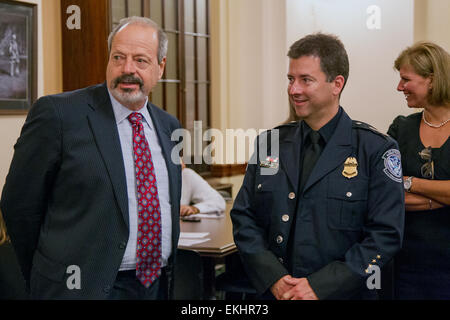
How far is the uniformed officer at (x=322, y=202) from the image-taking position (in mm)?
1849

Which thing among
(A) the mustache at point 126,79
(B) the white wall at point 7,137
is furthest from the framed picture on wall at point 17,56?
(A) the mustache at point 126,79

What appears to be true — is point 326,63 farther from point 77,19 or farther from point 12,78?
point 77,19

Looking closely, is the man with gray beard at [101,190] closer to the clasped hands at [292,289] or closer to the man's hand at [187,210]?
the clasped hands at [292,289]

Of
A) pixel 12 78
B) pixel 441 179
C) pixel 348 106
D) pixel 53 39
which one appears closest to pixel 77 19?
pixel 53 39

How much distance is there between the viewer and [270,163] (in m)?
2.03

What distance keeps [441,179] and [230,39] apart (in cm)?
458

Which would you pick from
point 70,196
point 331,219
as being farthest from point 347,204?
point 70,196

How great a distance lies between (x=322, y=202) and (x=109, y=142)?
2.47 ft

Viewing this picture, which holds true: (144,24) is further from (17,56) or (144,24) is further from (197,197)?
(197,197)

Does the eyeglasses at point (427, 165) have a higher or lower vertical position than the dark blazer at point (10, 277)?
higher

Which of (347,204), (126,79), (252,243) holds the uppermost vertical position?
(126,79)

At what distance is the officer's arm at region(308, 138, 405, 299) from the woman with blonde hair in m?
0.50

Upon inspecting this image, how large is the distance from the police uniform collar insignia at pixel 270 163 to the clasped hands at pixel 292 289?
0.40m

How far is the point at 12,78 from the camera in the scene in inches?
148
